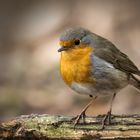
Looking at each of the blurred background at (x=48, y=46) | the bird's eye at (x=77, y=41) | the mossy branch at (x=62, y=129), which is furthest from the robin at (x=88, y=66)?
the blurred background at (x=48, y=46)

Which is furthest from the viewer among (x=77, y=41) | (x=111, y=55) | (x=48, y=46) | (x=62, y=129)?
(x=48, y=46)

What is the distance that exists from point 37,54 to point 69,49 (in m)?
5.09

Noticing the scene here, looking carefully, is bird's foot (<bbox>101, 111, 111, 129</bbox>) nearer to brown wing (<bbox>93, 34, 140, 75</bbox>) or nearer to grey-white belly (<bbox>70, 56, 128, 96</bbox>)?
grey-white belly (<bbox>70, 56, 128, 96</bbox>)

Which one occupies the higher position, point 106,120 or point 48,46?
point 48,46

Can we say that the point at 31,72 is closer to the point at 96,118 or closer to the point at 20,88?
the point at 20,88

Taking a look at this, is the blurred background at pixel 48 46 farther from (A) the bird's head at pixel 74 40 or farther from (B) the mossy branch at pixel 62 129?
(B) the mossy branch at pixel 62 129

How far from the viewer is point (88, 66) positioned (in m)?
6.60

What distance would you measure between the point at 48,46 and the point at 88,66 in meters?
4.96

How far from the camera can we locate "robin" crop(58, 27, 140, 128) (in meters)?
6.52

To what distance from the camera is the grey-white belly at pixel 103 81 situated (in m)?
6.50

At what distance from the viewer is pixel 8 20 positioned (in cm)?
1297

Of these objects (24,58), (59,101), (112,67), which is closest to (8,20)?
(24,58)

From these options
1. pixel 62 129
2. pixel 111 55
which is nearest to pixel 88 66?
pixel 111 55

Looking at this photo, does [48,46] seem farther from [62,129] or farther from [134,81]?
[62,129]
